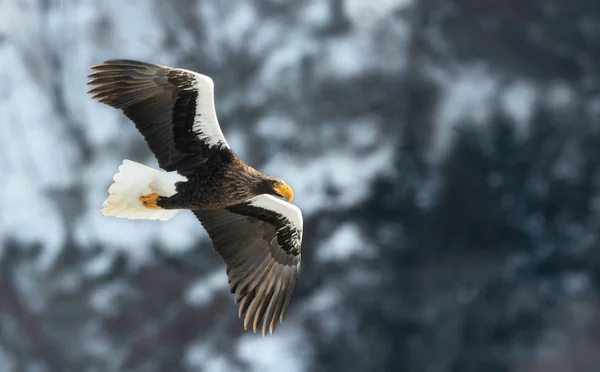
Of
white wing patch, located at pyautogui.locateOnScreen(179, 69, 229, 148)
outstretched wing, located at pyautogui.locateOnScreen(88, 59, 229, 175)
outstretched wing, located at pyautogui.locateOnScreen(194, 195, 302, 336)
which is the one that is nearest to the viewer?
outstretched wing, located at pyautogui.locateOnScreen(88, 59, 229, 175)

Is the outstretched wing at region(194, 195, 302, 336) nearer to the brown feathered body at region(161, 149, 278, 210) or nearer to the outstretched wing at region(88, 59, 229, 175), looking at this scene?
the brown feathered body at region(161, 149, 278, 210)

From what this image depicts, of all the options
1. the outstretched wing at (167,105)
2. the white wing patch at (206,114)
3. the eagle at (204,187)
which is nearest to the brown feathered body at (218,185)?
the eagle at (204,187)

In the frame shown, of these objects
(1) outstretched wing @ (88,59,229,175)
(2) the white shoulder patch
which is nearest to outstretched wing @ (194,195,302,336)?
(2) the white shoulder patch

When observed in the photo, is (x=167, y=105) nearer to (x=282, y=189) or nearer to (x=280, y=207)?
(x=282, y=189)

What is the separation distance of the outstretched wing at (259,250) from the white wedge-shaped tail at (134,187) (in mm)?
840

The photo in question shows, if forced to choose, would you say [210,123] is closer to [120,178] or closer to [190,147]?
[190,147]

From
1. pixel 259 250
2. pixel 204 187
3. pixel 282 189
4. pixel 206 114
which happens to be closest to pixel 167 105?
pixel 206 114

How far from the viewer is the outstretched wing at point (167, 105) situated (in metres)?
10.2

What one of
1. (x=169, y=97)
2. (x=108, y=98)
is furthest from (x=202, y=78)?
(x=108, y=98)

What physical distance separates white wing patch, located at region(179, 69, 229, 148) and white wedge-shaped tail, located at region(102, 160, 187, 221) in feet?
1.96

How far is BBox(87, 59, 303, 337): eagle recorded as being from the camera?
34.0ft

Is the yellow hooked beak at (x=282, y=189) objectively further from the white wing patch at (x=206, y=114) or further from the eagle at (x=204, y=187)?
the white wing patch at (x=206, y=114)

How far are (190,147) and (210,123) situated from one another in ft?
1.38

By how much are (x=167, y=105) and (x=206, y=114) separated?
467 mm
